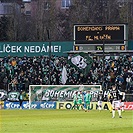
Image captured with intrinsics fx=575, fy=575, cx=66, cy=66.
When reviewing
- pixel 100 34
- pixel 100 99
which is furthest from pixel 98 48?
pixel 100 99

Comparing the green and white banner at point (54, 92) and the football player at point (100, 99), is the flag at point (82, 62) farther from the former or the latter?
the football player at point (100, 99)

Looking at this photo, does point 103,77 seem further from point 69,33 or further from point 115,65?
point 69,33

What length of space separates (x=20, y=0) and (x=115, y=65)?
55.8 m

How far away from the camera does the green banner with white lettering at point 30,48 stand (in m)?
53.5

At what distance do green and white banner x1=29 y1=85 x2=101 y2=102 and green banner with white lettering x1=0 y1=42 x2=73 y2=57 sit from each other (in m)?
6.91

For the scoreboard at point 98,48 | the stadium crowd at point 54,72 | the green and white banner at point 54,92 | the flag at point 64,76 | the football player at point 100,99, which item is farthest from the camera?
the flag at point 64,76

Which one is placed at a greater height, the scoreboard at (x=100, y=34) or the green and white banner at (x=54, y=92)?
the scoreboard at (x=100, y=34)

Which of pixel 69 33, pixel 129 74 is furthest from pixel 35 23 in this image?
pixel 129 74

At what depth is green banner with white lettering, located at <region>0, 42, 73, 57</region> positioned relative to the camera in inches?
2105

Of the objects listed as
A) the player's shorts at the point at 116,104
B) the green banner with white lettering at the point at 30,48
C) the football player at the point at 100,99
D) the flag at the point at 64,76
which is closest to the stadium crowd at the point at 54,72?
the flag at the point at 64,76

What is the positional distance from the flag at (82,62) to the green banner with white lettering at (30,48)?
5.74 metres

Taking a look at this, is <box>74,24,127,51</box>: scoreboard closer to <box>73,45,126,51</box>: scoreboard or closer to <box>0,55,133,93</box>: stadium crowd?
<box>73,45,126,51</box>: scoreboard

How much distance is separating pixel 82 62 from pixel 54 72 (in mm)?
2920

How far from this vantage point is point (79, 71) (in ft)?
161
